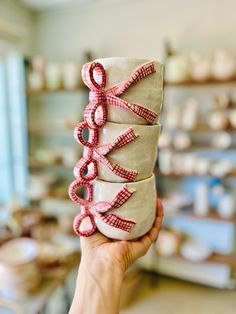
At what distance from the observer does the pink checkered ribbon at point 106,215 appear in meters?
0.61

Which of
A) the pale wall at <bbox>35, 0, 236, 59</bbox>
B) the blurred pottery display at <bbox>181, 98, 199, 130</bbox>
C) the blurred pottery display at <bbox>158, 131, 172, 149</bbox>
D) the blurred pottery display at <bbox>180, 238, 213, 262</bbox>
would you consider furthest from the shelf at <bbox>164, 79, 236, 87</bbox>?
the blurred pottery display at <bbox>180, 238, 213, 262</bbox>

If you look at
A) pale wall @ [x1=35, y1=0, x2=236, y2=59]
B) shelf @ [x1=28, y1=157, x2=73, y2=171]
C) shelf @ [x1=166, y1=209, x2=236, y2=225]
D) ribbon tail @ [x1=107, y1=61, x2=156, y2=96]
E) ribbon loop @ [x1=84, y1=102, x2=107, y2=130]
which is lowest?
shelf @ [x1=166, y1=209, x2=236, y2=225]

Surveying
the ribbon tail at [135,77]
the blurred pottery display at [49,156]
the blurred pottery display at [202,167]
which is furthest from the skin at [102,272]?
the blurred pottery display at [49,156]

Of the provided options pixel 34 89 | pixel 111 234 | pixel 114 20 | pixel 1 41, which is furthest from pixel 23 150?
pixel 111 234

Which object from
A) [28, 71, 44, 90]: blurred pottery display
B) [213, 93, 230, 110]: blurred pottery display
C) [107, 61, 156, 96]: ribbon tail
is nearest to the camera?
[107, 61, 156, 96]: ribbon tail

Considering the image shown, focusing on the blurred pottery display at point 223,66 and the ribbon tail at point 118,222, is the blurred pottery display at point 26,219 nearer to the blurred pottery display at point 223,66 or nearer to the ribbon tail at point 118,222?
the ribbon tail at point 118,222

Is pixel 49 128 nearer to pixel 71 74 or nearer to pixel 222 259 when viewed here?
pixel 71 74

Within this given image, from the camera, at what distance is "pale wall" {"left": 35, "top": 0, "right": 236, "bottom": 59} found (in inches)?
73.5

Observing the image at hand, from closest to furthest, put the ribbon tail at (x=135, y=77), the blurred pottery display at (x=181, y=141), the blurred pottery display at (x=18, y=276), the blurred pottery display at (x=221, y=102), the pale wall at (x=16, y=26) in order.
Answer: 1. the ribbon tail at (x=135, y=77)
2. the blurred pottery display at (x=18, y=276)
3. the blurred pottery display at (x=221, y=102)
4. the blurred pottery display at (x=181, y=141)
5. the pale wall at (x=16, y=26)

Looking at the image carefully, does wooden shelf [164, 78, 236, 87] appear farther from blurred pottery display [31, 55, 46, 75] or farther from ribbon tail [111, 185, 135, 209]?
ribbon tail [111, 185, 135, 209]

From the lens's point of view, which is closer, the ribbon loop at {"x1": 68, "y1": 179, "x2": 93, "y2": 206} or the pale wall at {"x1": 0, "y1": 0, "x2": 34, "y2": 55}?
the ribbon loop at {"x1": 68, "y1": 179, "x2": 93, "y2": 206}

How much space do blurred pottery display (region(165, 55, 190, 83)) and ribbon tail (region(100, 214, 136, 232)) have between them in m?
1.46

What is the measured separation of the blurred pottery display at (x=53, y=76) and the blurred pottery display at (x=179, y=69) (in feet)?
2.98

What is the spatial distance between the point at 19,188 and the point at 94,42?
1498 mm
